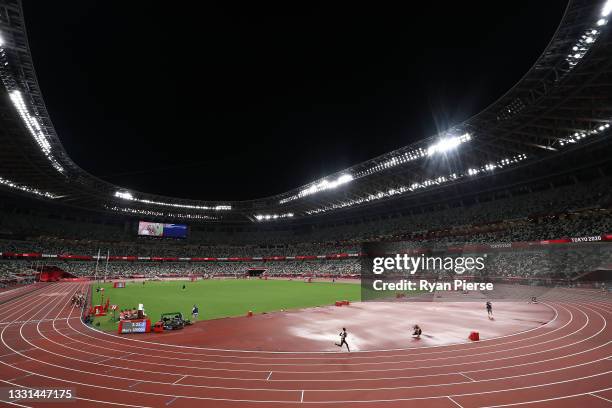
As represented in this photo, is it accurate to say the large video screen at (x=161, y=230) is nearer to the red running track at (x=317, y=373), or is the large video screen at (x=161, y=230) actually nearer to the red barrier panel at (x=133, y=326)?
the red running track at (x=317, y=373)

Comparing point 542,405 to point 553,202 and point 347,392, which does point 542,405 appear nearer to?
point 347,392

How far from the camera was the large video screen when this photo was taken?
8412 cm

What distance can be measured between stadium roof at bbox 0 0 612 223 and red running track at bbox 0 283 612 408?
18979 mm

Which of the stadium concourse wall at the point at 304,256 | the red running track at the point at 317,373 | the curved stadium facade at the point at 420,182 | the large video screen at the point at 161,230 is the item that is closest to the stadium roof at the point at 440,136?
the curved stadium facade at the point at 420,182

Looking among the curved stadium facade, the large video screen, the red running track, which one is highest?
the curved stadium facade

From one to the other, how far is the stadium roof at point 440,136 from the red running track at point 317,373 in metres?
19.0

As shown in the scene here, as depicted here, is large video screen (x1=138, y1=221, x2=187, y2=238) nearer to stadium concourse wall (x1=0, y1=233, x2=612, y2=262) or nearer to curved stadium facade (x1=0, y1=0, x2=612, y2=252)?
curved stadium facade (x1=0, y1=0, x2=612, y2=252)

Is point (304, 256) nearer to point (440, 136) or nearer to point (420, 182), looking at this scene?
point (420, 182)

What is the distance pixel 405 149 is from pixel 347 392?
124 ft

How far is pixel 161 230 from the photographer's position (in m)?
86.9

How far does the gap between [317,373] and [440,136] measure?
112ft

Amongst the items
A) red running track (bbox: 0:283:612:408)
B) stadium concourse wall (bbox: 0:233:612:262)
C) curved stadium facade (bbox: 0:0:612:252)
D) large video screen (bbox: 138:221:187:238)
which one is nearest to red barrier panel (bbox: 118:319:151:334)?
red running track (bbox: 0:283:612:408)

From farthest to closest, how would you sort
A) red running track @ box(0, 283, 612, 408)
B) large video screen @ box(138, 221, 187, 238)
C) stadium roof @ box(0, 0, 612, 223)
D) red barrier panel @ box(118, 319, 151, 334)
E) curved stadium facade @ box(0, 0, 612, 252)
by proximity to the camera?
large video screen @ box(138, 221, 187, 238), curved stadium facade @ box(0, 0, 612, 252), stadium roof @ box(0, 0, 612, 223), red barrier panel @ box(118, 319, 151, 334), red running track @ box(0, 283, 612, 408)

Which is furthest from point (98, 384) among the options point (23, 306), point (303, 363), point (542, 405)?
point (23, 306)
